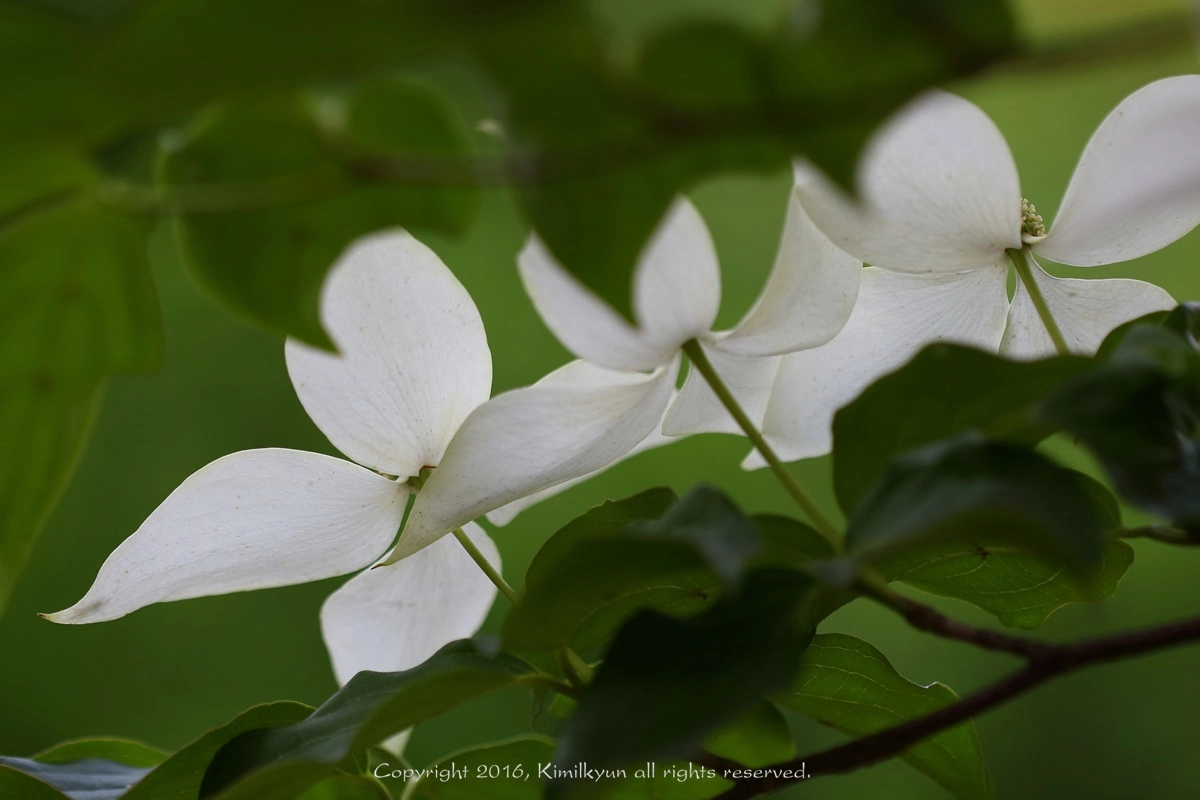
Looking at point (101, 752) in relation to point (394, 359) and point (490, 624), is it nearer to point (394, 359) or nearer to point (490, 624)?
point (394, 359)

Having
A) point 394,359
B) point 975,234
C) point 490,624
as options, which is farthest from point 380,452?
point 490,624

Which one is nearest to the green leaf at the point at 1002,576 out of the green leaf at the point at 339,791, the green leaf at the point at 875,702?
the green leaf at the point at 875,702

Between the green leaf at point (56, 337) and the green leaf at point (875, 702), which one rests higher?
the green leaf at point (56, 337)

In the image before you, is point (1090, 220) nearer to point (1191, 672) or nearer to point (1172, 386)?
point (1172, 386)

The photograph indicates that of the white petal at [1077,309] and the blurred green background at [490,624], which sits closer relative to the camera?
the white petal at [1077,309]

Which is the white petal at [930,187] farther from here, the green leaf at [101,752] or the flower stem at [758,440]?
the green leaf at [101,752]

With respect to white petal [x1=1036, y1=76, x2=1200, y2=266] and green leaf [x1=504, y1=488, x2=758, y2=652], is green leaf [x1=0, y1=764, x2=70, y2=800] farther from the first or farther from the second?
white petal [x1=1036, y1=76, x2=1200, y2=266]

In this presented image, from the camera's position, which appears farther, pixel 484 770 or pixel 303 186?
pixel 484 770
